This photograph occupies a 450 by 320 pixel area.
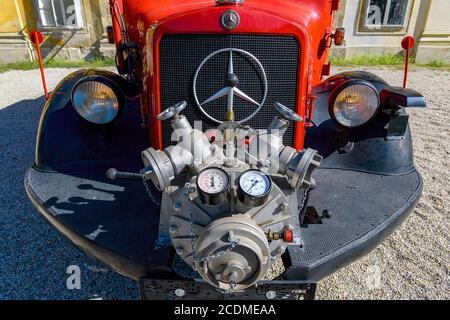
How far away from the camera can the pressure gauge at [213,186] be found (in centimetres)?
169

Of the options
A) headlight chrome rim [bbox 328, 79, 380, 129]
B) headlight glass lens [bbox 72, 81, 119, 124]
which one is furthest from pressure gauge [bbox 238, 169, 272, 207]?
headlight glass lens [bbox 72, 81, 119, 124]

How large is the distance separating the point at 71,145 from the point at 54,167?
204 millimetres

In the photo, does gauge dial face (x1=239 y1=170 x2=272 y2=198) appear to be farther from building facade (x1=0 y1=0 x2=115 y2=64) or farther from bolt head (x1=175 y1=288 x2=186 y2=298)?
building facade (x1=0 y1=0 x2=115 y2=64)

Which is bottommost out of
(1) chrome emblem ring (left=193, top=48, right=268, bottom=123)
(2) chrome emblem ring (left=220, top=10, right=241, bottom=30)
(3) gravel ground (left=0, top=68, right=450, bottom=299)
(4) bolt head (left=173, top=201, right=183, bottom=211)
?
(3) gravel ground (left=0, top=68, right=450, bottom=299)

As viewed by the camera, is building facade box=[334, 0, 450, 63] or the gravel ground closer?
the gravel ground

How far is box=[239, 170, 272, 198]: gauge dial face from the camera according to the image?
1.71 meters

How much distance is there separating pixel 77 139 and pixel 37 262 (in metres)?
1.01

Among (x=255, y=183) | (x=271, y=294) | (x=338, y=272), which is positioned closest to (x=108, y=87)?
(x=255, y=183)

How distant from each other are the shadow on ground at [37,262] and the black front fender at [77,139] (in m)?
0.64

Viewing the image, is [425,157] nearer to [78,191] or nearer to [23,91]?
[78,191]

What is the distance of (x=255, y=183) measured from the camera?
69.0 inches

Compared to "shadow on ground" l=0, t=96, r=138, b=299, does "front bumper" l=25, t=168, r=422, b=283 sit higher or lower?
higher

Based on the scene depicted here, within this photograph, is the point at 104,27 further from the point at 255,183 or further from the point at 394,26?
the point at 255,183

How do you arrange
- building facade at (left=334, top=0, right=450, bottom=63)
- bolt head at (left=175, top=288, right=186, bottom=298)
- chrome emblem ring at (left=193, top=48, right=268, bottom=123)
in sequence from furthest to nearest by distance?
1. building facade at (left=334, top=0, right=450, bottom=63)
2. chrome emblem ring at (left=193, top=48, right=268, bottom=123)
3. bolt head at (left=175, top=288, right=186, bottom=298)
